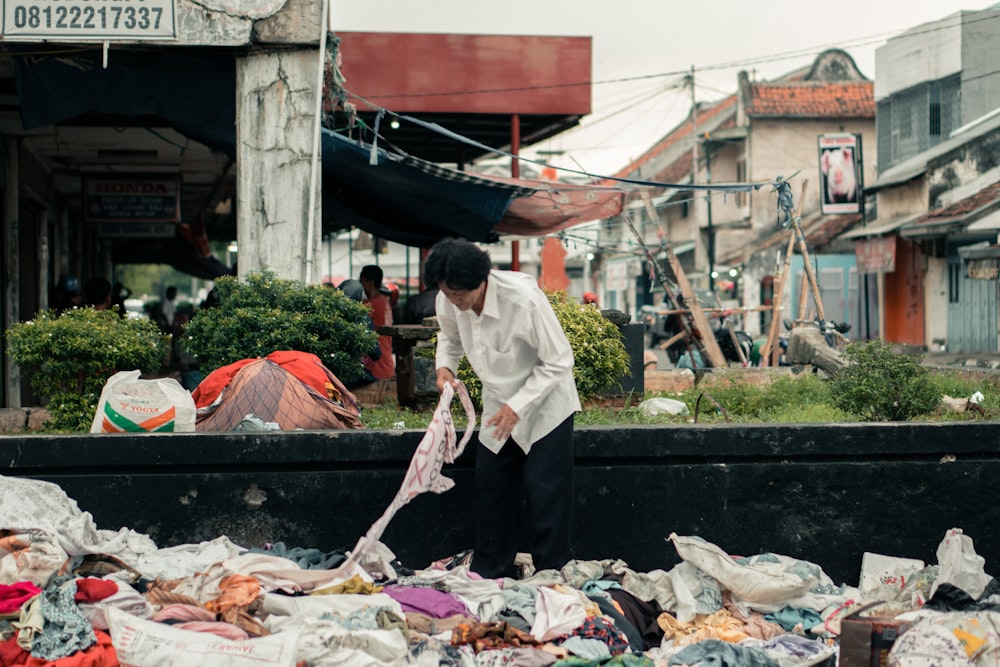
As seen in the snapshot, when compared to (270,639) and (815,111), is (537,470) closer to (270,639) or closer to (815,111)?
(270,639)

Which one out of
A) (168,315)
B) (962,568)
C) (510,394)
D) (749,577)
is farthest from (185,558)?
(168,315)

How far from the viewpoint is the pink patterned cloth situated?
17.0 ft

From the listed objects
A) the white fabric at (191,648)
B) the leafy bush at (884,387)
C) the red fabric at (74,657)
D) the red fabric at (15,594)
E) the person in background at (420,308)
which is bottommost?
the red fabric at (74,657)

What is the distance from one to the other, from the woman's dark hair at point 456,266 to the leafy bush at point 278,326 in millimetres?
2422

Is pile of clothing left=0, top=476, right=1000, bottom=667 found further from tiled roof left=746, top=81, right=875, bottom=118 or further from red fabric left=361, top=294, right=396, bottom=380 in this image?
tiled roof left=746, top=81, right=875, bottom=118

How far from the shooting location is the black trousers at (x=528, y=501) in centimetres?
527

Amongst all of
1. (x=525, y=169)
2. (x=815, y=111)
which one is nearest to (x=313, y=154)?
(x=815, y=111)

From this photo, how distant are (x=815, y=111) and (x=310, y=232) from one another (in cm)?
3392

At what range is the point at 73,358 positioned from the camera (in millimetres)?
6457

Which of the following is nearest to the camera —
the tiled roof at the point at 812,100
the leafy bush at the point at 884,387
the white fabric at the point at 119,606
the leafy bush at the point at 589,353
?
the white fabric at the point at 119,606

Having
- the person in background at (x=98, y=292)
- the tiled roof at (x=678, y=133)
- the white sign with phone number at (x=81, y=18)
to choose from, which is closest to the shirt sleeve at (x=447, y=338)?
the white sign with phone number at (x=81, y=18)

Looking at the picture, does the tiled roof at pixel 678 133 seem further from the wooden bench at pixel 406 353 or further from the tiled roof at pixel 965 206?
the wooden bench at pixel 406 353

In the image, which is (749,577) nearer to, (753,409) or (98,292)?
(753,409)

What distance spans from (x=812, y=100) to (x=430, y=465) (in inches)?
1474
